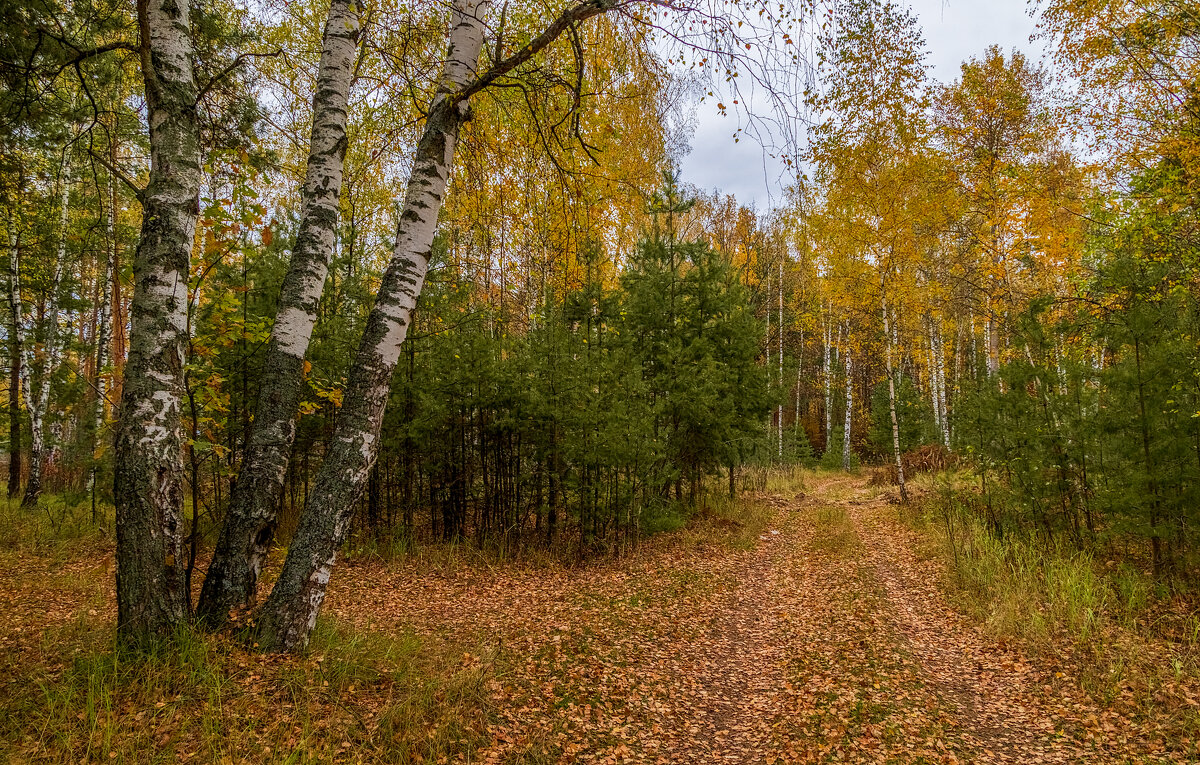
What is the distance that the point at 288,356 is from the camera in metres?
3.63

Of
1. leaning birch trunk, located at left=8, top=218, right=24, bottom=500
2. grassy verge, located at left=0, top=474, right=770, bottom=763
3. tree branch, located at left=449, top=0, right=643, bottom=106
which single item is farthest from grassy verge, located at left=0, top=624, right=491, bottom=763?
leaning birch trunk, located at left=8, top=218, right=24, bottom=500

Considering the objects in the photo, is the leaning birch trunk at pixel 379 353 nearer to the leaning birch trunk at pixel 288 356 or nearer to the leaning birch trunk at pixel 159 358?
the leaning birch trunk at pixel 288 356

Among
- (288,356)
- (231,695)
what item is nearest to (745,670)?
(231,695)

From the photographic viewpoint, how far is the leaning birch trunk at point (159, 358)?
3018mm

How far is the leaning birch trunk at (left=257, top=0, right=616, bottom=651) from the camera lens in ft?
11.2

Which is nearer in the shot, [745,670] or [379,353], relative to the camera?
[379,353]

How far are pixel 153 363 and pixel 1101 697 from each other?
7.16 m

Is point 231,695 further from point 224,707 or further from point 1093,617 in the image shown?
point 1093,617

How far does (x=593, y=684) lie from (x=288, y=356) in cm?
344

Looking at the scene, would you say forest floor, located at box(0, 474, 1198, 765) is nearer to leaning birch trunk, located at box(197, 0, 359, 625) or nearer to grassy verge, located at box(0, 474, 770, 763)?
grassy verge, located at box(0, 474, 770, 763)

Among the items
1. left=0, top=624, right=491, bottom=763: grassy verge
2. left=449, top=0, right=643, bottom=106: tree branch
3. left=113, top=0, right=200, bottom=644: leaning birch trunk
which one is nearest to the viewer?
left=0, top=624, right=491, bottom=763: grassy verge

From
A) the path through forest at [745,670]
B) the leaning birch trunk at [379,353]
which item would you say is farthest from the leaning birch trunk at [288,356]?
the path through forest at [745,670]

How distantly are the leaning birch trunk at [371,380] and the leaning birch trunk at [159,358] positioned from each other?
605 millimetres

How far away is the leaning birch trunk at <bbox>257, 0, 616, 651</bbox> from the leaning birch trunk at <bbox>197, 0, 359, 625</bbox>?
0.88 ft
